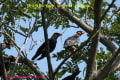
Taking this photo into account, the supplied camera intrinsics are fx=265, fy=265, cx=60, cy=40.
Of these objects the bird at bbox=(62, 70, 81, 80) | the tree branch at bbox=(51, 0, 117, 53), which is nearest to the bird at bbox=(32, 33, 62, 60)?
the tree branch at bbox=(51, 0, 117, 53)

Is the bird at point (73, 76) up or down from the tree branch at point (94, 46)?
down

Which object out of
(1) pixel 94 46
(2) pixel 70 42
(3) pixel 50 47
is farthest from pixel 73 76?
(1) pixel 94 46

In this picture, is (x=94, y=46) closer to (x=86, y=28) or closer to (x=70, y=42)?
(x=86, y=28)

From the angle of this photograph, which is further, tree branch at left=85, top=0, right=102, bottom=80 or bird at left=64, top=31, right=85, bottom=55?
bird at left=64, top=31, right=85, bottom=55

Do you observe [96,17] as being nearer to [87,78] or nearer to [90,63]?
[90,63]

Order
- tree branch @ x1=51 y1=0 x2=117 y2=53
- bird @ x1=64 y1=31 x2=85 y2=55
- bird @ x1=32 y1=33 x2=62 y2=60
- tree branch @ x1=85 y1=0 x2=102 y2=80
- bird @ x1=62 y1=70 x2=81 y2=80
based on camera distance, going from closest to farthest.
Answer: tree branch @ x1=85 y1=0 x2=102 y2=80 → tree branch @ x1=51 y1=0 x2=117 y2=53 → bird @ x1=32 y1=33 x2=62 y2=60 → bird @ x1=64 y1=31 x2=85 y2=55 → bird @ x1=62 y1=70 x2=81 y2=80

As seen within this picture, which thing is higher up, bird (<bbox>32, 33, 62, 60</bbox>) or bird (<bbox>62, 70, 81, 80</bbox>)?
bird (<bbox>32, 33, 62, 60</bbox>)

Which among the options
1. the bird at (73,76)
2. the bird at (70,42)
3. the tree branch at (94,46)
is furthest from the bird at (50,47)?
the tree branch at (94,46)

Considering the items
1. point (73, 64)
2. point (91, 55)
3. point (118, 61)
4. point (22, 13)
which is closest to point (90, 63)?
point (91, 55)

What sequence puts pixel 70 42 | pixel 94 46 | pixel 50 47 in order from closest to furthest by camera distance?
pixel 94 46 → pixel 50 47 → pixel 70 42

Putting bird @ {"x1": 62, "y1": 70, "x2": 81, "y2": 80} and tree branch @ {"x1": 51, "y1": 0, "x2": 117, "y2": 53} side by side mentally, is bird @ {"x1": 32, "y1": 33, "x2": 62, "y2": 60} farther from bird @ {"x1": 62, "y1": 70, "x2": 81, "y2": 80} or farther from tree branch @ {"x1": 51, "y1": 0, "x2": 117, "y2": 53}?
bird @ {"x1": 62, "y1": 70, "x2": 81, "y2": 80}

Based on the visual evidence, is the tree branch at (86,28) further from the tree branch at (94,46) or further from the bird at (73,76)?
the bird at (73,76)

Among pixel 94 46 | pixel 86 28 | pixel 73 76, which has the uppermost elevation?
pixel 86 28

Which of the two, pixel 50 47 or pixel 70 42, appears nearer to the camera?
pixel 50 47
